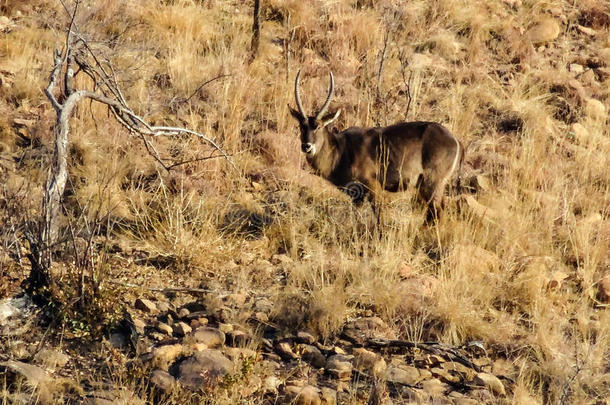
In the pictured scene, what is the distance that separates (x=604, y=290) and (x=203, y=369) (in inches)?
156

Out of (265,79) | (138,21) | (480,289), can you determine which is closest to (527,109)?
(265,79)

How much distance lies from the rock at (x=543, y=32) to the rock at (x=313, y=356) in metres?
8.42

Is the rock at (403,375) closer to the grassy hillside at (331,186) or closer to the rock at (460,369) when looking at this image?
the rock at (460,369)

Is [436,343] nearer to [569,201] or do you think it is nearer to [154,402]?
[154,402]

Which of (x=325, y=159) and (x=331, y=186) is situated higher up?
(x=325, y=159)

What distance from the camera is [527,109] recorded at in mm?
11523

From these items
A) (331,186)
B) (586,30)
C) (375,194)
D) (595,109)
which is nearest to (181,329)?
(375,194)

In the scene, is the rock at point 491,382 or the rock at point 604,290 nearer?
the rock at point 491,382

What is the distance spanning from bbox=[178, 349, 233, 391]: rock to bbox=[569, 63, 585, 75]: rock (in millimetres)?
8805

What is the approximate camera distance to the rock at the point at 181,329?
6.50 metres

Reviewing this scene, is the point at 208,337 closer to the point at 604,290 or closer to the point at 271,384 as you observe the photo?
the point at 271,384

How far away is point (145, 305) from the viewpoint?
22.4 feet

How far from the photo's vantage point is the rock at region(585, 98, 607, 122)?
1172 centimetres

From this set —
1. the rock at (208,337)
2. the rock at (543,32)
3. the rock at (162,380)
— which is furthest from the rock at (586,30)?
the rock at (162,380)
